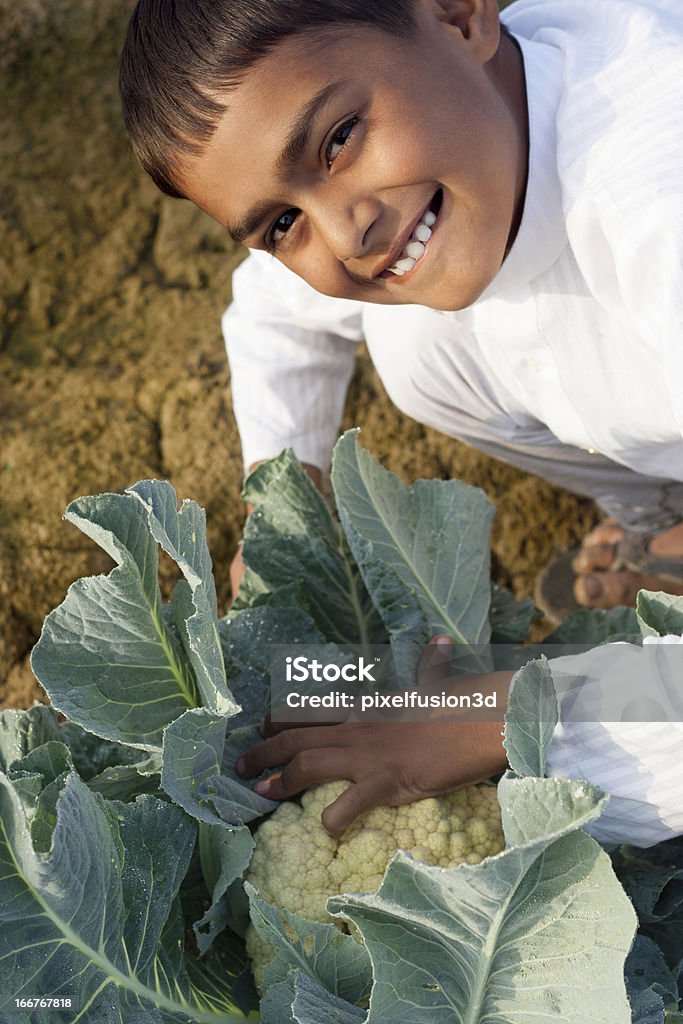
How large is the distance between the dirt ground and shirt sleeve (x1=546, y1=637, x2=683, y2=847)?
110 cm

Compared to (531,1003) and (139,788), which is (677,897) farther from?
(139,788)

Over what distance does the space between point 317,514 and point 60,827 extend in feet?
2.17

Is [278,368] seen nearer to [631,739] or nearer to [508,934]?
[631,739]

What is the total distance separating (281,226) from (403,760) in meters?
0.62

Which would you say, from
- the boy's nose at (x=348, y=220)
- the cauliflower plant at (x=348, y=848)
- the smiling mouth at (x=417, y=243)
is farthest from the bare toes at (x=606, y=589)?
the boy's nose at (x=348, y=220)

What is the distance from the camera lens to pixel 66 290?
2.57 metres

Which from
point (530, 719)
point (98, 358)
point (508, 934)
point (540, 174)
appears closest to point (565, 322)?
point (540, 174)

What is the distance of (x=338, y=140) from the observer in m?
1.14

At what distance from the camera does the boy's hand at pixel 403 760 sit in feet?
4.02

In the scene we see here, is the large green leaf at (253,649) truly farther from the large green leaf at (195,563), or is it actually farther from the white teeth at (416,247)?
the white teeth at (416,247)

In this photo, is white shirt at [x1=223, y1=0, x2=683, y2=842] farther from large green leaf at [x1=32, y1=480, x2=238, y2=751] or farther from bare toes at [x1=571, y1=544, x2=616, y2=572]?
large green leaf at [x1=32, y1=480, x2=238, y2=751]

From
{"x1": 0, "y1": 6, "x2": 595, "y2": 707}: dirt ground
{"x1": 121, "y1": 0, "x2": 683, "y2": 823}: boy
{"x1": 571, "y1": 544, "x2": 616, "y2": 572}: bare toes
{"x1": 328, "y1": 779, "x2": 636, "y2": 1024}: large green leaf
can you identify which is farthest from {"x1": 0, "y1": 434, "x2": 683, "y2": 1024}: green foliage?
{"x1": 571, "y1": 544, "x2": 616, "y2": 572}: bare toes

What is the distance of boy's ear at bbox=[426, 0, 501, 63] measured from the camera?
122 centimetres

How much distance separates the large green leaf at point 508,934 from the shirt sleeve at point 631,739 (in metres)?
0.19
